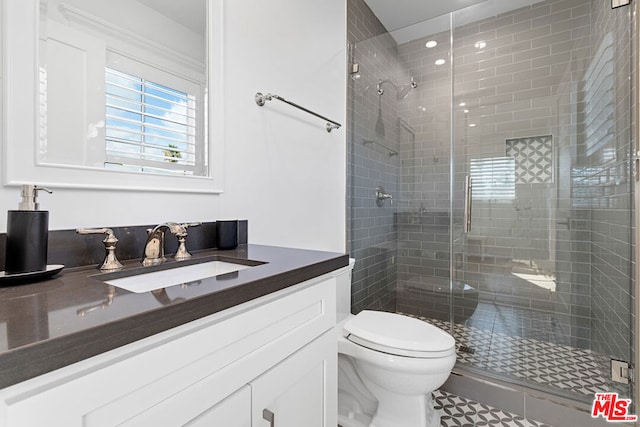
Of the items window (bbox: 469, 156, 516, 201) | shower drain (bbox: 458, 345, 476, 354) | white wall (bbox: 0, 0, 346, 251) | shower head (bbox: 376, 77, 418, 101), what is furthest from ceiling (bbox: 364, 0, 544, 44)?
shower drain (bbox: 458, 345, 476, 354)

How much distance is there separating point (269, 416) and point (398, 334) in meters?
0.85

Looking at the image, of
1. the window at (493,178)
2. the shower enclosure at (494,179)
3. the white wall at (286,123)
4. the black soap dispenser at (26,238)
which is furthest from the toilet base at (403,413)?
the window at (493,178)

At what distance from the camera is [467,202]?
2.42 meters

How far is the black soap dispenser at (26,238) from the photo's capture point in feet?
2.19

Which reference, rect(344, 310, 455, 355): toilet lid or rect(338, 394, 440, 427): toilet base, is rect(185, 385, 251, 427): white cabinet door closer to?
rect(344, 310, 455, 355): toilet lid

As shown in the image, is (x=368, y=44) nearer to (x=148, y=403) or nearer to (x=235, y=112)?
(x=235, y=112)

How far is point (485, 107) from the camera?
2482mm

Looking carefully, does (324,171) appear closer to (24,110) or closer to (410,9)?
(24,110)

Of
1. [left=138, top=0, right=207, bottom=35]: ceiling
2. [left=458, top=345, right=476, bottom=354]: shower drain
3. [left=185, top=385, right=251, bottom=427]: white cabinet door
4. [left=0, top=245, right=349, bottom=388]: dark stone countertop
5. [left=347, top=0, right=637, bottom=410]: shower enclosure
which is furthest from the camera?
[left=458, top=345, right=476, bottom=354]: shower drain

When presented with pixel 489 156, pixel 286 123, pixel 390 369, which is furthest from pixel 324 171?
pixel 489 156

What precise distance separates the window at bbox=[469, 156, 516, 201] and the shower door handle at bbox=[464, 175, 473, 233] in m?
0.03

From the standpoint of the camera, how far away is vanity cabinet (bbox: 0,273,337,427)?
397 millimetres

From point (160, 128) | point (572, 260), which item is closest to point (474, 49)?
point (572, 260)

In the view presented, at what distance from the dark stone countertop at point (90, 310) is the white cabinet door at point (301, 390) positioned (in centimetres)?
21
